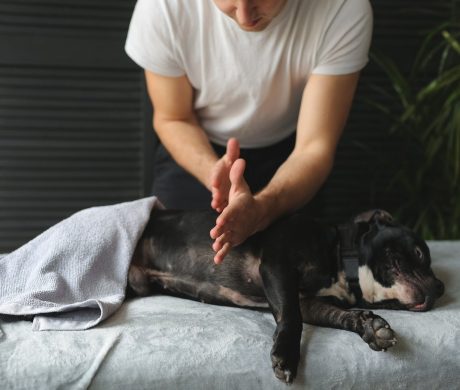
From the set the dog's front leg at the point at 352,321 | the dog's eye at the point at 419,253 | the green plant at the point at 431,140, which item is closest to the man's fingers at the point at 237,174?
the dog's front leg at the point at 352,321

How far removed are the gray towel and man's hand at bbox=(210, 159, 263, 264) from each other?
0.25 meters

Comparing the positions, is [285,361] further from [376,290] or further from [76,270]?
[76,270]

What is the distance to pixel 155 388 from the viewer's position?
1143mm

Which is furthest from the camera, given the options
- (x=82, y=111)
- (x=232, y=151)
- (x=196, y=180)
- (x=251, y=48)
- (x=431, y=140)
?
(x=82, y=111)

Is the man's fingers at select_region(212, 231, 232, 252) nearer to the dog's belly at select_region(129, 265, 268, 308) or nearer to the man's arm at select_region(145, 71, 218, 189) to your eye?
the dog's belly at select_region(129, 265, 268, 308)

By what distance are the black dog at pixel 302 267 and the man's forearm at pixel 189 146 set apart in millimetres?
178

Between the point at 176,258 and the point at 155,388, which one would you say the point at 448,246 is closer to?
the point at 176,258

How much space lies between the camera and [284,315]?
1.28 m

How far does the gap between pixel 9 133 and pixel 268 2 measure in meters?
1.27

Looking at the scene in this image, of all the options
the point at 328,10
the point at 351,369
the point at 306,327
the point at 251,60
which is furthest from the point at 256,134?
the point at 351,369

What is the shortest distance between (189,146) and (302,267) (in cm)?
53

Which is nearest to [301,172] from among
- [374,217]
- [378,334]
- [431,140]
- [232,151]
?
[374,217]

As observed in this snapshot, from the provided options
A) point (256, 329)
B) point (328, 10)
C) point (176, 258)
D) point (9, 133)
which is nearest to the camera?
→ point (256, 329)

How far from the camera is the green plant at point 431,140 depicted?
7.60ft
